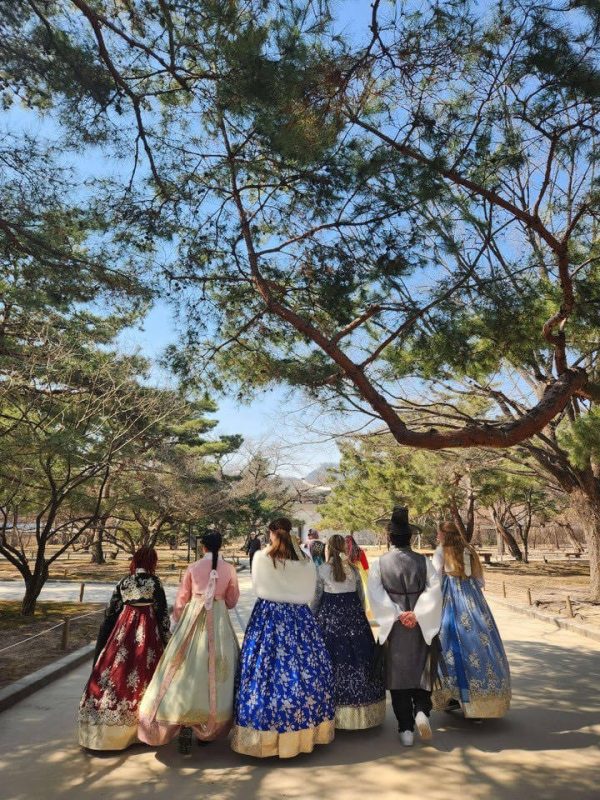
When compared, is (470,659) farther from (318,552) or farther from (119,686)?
(119,686)

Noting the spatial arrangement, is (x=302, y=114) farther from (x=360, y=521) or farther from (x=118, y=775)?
(x=360, y=521)

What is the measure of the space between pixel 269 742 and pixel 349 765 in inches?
18.6

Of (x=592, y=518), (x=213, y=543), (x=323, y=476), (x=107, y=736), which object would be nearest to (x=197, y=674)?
(x=107, y=736)

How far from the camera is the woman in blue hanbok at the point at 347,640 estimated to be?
372cm

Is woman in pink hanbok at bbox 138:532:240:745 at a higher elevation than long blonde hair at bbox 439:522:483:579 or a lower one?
lower

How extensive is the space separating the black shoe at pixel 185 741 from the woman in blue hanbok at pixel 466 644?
1.70 metres

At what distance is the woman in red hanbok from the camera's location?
3.36 m

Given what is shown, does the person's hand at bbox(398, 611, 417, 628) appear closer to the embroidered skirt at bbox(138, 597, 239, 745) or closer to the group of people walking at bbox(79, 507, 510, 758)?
the group of people walking at bbox(79, 507, 510, 758)

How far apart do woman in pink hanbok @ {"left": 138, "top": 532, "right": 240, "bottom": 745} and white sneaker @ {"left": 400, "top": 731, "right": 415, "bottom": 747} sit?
1091mm

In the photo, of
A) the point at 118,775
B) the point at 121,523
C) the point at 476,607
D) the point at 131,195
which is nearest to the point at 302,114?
the point at 131,195

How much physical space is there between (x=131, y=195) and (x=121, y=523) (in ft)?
65.9

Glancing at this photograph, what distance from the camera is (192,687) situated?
3.29m

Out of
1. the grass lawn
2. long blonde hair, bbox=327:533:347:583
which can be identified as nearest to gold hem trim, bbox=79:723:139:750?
long blonde hair, bbox=327:533:347:583

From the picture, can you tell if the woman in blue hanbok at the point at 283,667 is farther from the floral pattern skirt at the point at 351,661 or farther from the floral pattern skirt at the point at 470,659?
the floral pattern skirt at the point at 470,659
